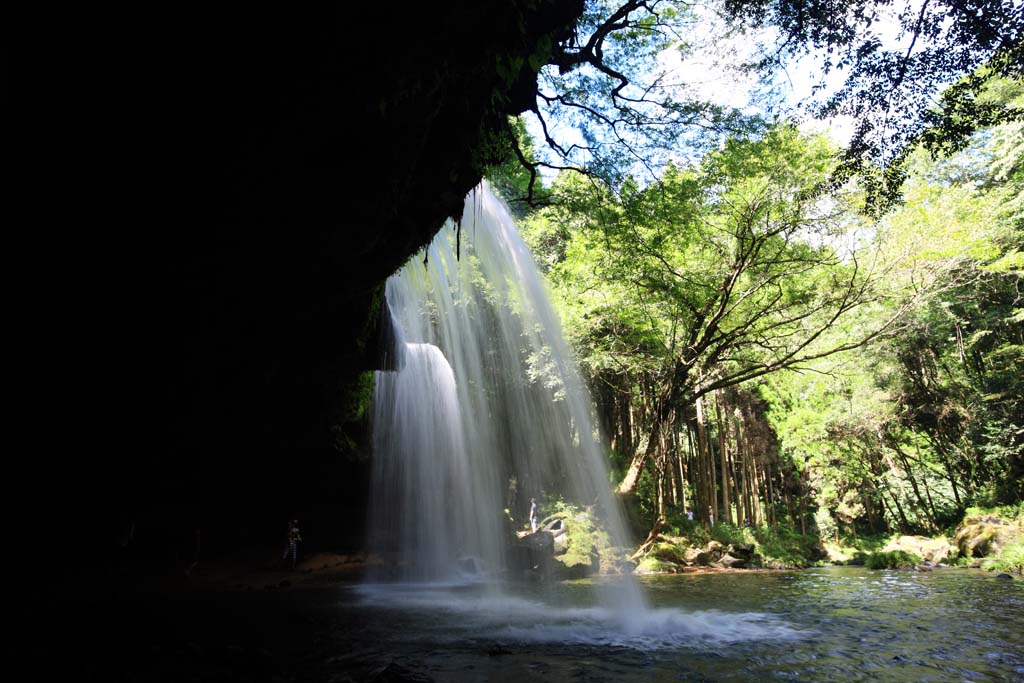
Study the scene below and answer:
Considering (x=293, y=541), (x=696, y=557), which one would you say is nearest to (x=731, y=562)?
(x=696, y=557)

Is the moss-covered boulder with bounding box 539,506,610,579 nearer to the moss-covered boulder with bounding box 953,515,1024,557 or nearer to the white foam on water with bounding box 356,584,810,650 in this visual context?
the white foam on water with bounding box 356,584,810,650

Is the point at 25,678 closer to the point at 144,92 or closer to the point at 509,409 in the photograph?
the point at 144,92

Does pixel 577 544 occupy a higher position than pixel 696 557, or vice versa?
pixel 577 544

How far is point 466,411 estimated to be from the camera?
18219 millimetres

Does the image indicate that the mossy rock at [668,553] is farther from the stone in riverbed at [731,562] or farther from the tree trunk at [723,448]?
the tree trunk at [723,448]

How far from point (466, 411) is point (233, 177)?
14.8 meters

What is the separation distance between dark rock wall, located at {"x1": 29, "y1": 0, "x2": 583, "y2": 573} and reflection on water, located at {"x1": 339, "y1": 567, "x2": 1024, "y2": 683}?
3.98 m

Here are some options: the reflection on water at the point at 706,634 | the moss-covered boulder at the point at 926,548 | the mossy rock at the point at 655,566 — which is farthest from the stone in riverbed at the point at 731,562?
the reflection on water at the point at 706,634

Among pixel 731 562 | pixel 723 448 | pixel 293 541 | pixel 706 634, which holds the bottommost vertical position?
pixel 706 634

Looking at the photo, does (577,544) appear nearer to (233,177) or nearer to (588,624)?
(588,624)

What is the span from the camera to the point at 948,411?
71.9ft

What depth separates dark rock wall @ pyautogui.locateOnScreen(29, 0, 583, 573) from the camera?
10.4ft

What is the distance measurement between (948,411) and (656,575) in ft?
50.8

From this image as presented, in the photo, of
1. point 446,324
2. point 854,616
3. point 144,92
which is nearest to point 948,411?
point 854,616
